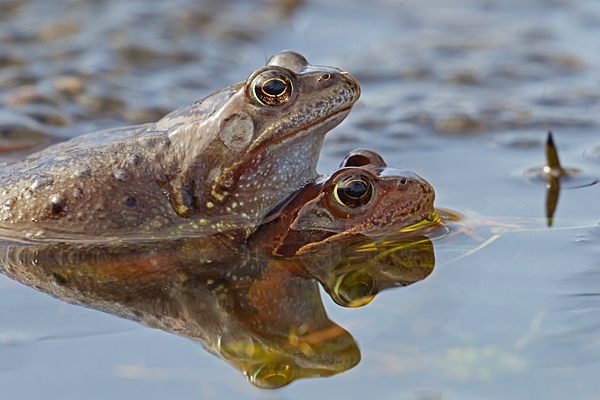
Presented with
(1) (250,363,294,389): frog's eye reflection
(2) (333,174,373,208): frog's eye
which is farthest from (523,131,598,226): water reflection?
(1) (250,363,294,389): frog's eye reflection

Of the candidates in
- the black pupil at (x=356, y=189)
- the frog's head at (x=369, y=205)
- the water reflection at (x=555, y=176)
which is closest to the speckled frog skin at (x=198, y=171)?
the frog's head at (x=369, y=205)

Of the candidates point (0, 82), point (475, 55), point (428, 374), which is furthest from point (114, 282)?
point (475, 55)

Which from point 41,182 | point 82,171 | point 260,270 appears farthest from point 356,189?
point 41,182

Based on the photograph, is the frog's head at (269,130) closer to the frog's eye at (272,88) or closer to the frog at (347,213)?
the frog's eye at (272,88)

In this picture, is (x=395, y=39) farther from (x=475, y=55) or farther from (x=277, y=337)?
(x=277, y=337)

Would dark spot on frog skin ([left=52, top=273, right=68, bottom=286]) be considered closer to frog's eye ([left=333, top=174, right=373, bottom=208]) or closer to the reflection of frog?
the reflection of frog
